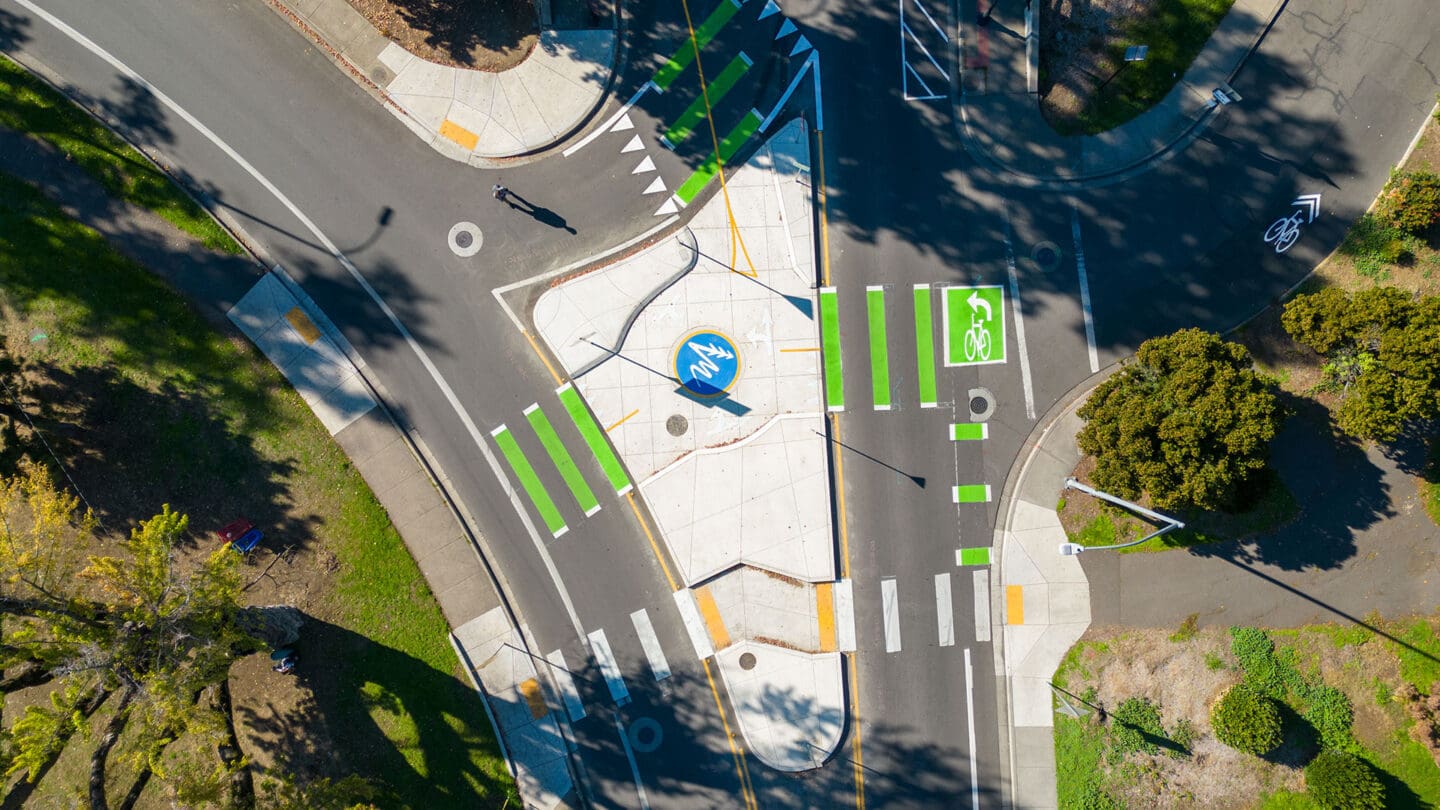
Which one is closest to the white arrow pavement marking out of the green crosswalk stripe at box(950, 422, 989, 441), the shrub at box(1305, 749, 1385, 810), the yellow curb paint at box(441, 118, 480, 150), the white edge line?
the green crosswalk stripe at box(950, 422, 989, 441)

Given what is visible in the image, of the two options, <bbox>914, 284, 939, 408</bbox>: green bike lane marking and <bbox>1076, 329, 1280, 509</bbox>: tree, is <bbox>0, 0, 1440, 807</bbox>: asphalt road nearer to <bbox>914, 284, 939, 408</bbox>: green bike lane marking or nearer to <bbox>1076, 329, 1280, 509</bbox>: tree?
<bbox>914, 284, 939, 408</bbox>: green bike lane marking

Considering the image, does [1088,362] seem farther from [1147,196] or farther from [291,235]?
[291,235]

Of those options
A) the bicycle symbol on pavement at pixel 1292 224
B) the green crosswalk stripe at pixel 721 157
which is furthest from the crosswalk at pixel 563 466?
the bicycle symbol on pavement at pixel 1292 224

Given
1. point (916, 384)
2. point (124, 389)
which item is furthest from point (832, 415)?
point (124, 389)

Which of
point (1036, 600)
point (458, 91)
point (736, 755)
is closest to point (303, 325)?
point (458, 91)

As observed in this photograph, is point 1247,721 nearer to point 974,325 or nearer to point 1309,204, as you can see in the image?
point 974,325

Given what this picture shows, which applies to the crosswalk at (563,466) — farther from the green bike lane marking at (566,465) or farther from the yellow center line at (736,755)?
the yellow center line at (736,755)
